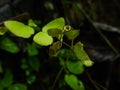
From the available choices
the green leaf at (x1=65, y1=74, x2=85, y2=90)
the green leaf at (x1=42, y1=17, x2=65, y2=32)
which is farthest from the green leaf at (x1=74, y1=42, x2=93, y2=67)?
the green leaf at (x1=65, y1=74, x2=85, y2=90)

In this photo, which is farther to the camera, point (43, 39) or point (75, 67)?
point (75, 67)

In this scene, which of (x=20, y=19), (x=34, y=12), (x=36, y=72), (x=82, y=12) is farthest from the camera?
(x=82, y=12)

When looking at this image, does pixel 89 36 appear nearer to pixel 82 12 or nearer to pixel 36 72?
pixel 82 12

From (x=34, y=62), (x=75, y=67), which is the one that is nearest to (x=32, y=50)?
(x=34, y=62)

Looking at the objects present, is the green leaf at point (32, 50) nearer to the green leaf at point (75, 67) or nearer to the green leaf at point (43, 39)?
the green leaf at point (75, 67)

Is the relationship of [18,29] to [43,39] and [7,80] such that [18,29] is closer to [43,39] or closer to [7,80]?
[43,39]

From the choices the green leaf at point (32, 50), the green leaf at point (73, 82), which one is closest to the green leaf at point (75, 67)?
the green leaf at point (73, 82)

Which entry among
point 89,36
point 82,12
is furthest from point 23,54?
point 82,12
